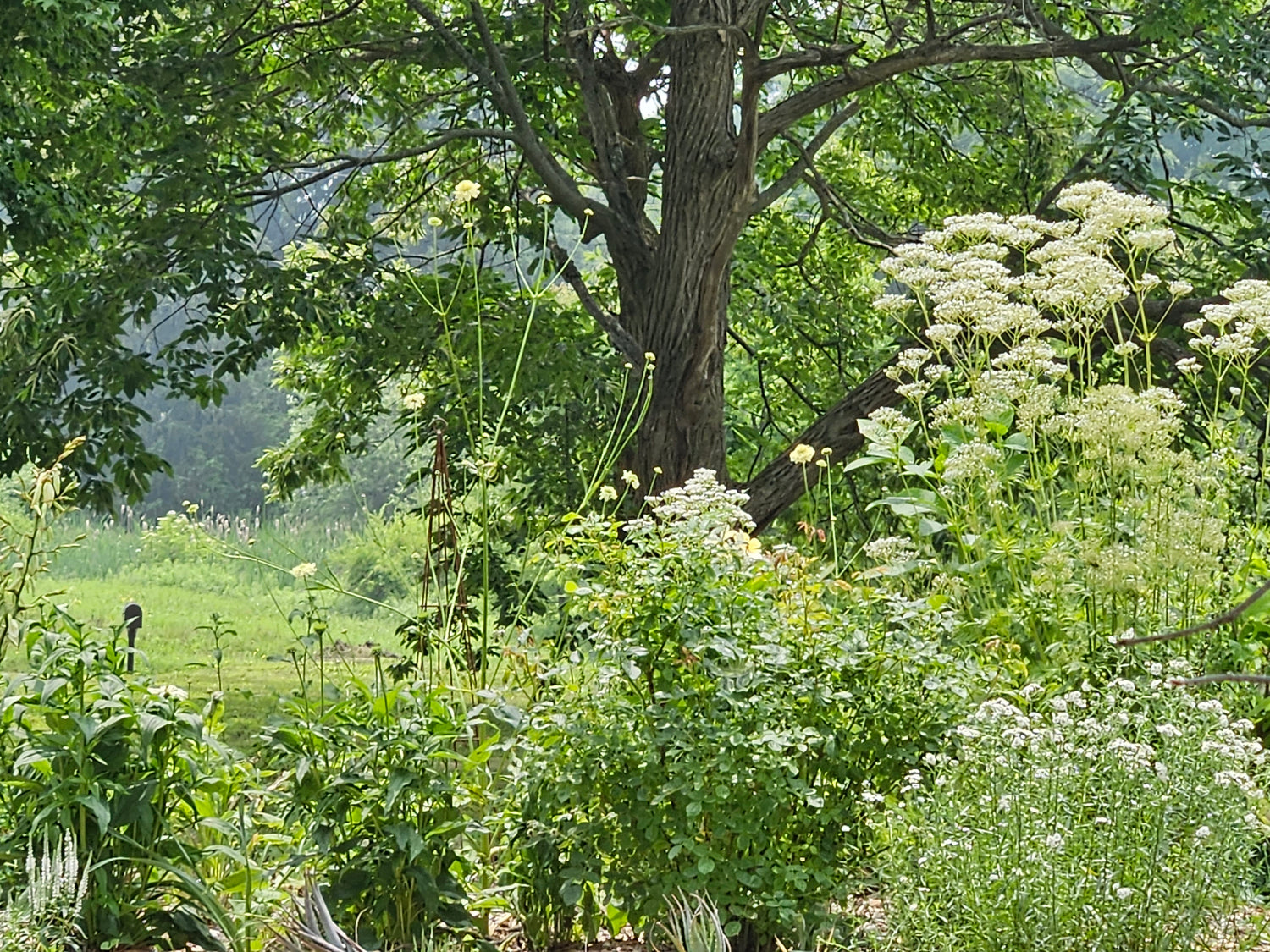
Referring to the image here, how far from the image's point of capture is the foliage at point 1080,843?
234 centimetres

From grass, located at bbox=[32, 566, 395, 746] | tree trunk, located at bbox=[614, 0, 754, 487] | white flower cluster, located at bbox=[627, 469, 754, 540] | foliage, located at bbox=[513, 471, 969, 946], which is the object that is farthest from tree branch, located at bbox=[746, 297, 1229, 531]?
grass, located at bbox=[32, 566, 395, 746]

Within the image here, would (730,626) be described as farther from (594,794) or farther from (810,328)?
(810,328)

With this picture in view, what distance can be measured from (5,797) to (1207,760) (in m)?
2.36

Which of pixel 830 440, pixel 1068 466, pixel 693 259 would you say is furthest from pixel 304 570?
pixel 830 440

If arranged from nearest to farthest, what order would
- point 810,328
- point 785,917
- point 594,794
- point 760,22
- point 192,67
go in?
point 785,917, point 594,794, point 760,22, point 192,67, point 810,328

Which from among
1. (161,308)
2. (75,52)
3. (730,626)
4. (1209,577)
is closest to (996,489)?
(1209,577)

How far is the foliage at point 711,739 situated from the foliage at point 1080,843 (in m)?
0.29

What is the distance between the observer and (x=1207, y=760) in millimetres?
2457

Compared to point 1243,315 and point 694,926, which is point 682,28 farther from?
point 694,926

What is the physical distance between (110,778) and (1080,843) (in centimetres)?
182

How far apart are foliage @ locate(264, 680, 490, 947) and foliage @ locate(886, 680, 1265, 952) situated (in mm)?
895

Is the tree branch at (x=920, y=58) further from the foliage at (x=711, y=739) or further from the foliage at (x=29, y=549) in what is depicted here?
the foliage at (x=29, y=549)

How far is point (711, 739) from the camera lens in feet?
8.92

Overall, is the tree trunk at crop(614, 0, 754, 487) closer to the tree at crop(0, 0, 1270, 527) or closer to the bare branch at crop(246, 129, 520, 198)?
the tree at crop(0, 0, 1270, 527)
